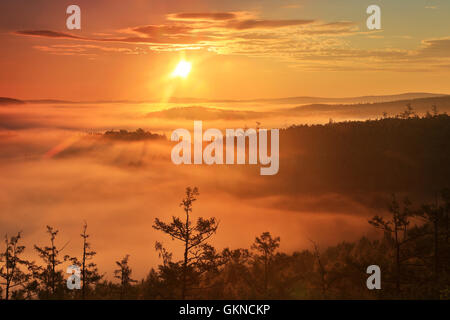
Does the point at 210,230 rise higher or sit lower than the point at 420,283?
higher

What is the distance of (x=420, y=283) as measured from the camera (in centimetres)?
5047
